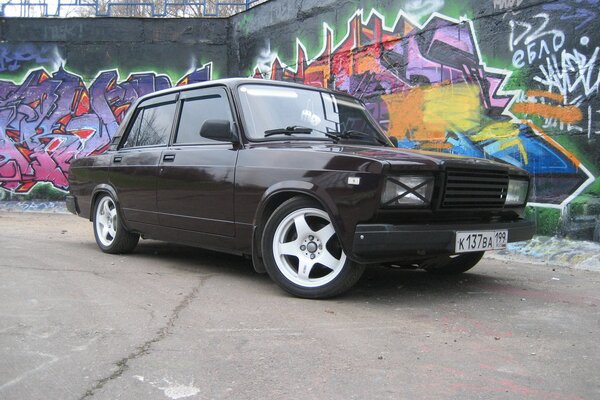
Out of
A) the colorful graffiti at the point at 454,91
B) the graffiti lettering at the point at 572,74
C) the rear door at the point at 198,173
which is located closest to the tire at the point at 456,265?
the rear door at the point at 198,173

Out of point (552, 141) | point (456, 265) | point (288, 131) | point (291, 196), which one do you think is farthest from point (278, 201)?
point (552, 141)

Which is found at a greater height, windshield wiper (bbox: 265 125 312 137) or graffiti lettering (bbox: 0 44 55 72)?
graffiti lettering (bbox: 0 44 55 72)

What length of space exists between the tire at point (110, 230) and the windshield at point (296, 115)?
7.46ft

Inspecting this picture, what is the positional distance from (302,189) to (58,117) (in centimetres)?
1117

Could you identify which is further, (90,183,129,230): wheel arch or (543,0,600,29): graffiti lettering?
(543,0,600,29): graffiti lettering

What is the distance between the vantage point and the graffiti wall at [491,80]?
21.9 feet

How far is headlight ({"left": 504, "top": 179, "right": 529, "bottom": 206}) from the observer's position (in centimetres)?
464

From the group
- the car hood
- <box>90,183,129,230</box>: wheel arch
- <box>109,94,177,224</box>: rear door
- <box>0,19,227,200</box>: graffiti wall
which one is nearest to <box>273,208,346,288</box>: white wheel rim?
the car hood

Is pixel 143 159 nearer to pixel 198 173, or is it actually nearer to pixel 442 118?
pixel 198 173

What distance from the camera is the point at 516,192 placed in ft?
15.5

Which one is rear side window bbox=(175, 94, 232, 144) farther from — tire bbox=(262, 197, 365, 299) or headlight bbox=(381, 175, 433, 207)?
headlight bbox=(381, 175, 433, 207)

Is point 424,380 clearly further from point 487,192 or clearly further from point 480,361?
point 487,192

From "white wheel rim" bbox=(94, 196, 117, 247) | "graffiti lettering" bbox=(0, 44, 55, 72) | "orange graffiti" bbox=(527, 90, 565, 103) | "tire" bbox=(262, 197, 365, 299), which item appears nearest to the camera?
"tire" bbox=(262, 197, 365, 299)

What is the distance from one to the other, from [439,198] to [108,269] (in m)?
3.33
